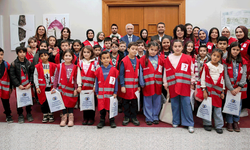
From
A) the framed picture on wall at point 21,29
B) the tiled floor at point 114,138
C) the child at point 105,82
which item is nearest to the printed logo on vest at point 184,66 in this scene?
the tiled floor at point 114,138

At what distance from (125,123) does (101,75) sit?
2.82 ft

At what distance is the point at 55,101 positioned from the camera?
3.05 metres

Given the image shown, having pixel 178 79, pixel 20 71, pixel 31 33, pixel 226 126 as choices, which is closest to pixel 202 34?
pixel 178 79

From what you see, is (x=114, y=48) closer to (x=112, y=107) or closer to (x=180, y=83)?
(x=112, y=107)

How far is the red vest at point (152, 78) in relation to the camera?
3100mm

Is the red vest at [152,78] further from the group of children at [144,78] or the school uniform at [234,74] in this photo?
the school uniform at [234,74]

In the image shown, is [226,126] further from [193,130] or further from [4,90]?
[4,90]

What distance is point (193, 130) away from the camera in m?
2.80

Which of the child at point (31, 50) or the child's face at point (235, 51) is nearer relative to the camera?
the child's face at point (235, 51)

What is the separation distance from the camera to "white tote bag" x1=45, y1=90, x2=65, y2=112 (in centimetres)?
302

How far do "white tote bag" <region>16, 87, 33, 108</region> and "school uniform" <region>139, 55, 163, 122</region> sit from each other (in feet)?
6.26

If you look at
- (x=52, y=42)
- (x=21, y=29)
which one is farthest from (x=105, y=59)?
(x=21, y=29)

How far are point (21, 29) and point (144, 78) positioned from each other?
4.60 meters

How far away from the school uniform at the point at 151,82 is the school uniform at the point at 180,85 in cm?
17
